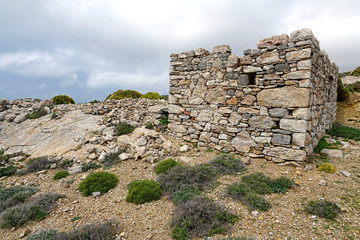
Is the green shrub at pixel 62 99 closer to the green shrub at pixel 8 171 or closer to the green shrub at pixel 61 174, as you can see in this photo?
the green shrub at pixel 8 171

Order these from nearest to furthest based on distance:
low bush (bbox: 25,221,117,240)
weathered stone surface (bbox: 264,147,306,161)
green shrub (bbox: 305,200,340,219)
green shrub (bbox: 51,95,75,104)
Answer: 1. low bush (bbox: 25,221,117,240)
2. green shrub (bbox: 305,200,340,219)
3. weathered stone surface (bbox: 264,147,306,161)
4. green shrub (bbox: 51,95,75,104)

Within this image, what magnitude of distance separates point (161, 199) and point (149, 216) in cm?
62

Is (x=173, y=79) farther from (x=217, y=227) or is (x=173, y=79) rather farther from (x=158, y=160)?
(x=217, y=227)

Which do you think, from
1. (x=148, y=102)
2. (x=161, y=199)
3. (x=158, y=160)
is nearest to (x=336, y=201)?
(x=161, y=199)

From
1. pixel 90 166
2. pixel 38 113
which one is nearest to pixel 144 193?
pixel 90 166

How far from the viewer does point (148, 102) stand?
997 centimetres

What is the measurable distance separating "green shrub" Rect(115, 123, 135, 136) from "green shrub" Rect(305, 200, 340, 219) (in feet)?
22.5

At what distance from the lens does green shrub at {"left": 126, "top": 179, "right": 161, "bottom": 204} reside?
442cm

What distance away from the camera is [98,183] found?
5.13m

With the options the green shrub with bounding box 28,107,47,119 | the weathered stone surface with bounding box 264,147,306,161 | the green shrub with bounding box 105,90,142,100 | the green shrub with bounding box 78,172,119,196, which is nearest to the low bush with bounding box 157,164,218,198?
the green shrub with bounding box 78,172,119,196

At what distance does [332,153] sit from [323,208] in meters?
4.01

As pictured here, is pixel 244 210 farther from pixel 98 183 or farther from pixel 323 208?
pixel 98 183

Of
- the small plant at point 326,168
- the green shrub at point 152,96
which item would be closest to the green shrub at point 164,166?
the small plant at point 326,168

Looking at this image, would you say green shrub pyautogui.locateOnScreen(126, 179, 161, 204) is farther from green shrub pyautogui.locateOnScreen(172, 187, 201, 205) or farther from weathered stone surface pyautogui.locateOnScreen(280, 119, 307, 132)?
weathered stone surface pyautogui.locateOnScreen(280, 119, 307, 132)
